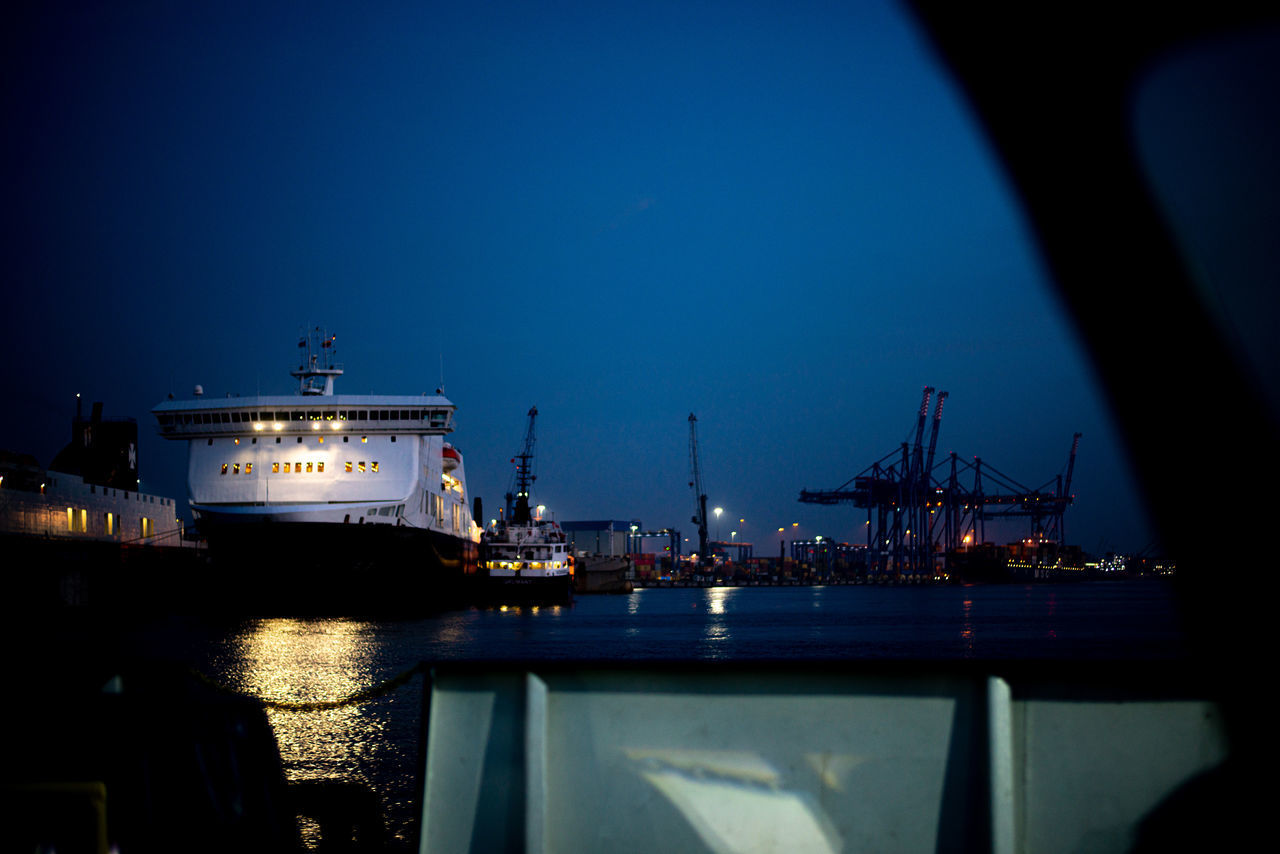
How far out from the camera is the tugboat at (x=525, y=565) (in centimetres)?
5922

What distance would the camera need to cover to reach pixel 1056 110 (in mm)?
4832

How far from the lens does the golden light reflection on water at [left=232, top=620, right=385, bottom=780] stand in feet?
37.3

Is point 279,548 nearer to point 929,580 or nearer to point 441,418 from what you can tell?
point 441,418

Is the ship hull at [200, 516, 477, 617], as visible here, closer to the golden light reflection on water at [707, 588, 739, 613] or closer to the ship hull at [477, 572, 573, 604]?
the ship hull at [477, 572, 573, 604]

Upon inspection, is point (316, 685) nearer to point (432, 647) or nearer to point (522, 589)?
point (432, 647)

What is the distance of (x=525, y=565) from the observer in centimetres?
6100

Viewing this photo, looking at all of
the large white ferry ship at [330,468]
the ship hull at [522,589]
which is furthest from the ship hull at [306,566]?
the ship hull at [522,589]

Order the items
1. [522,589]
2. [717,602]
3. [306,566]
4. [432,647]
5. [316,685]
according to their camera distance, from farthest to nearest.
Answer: [717,602] < [522,589] < [306,566] < [432,647] < [316,685]

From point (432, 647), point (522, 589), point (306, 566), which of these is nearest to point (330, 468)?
point (306, 566)

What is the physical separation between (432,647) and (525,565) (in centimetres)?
3332

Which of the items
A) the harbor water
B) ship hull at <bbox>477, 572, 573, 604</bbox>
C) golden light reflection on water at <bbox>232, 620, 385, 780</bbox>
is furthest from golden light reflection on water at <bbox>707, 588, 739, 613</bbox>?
golden light reflection on water at <bbox>232, 620, 385, 780</bbox>

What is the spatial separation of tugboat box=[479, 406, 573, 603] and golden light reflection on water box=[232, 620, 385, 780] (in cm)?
2305

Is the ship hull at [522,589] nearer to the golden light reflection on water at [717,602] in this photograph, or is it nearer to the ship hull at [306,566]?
the golden light reflection on water at [717,602]

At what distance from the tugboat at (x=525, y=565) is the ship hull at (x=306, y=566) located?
21.5 m
